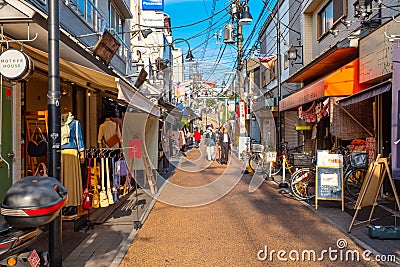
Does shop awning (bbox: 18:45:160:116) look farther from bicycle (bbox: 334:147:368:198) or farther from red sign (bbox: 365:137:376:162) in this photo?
red sign (bbox: 365:137:376:162)

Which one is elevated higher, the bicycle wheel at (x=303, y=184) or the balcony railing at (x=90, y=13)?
the balcony railing at (x=90, y=13)

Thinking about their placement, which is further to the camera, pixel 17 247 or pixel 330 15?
pixel 330 15

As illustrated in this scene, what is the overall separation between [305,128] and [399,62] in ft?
36.5

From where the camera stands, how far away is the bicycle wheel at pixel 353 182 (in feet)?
33.0

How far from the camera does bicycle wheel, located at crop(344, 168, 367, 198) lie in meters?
10.1

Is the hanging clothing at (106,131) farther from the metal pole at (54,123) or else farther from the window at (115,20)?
the window at (115,20)

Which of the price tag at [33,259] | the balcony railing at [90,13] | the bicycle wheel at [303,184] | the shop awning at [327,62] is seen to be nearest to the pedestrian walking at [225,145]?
the shop awning at [327,62]

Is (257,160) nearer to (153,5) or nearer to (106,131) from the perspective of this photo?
(106,131)

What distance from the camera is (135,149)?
32.5 feet

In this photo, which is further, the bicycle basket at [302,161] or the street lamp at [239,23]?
the street lamp at [239,23]

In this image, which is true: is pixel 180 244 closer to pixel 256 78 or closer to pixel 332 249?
pixel 332 249

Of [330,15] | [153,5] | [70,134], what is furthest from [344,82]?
[153,5]

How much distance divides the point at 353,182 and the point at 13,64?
27.2 ft

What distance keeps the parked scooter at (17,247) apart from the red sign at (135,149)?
5.93 meters
